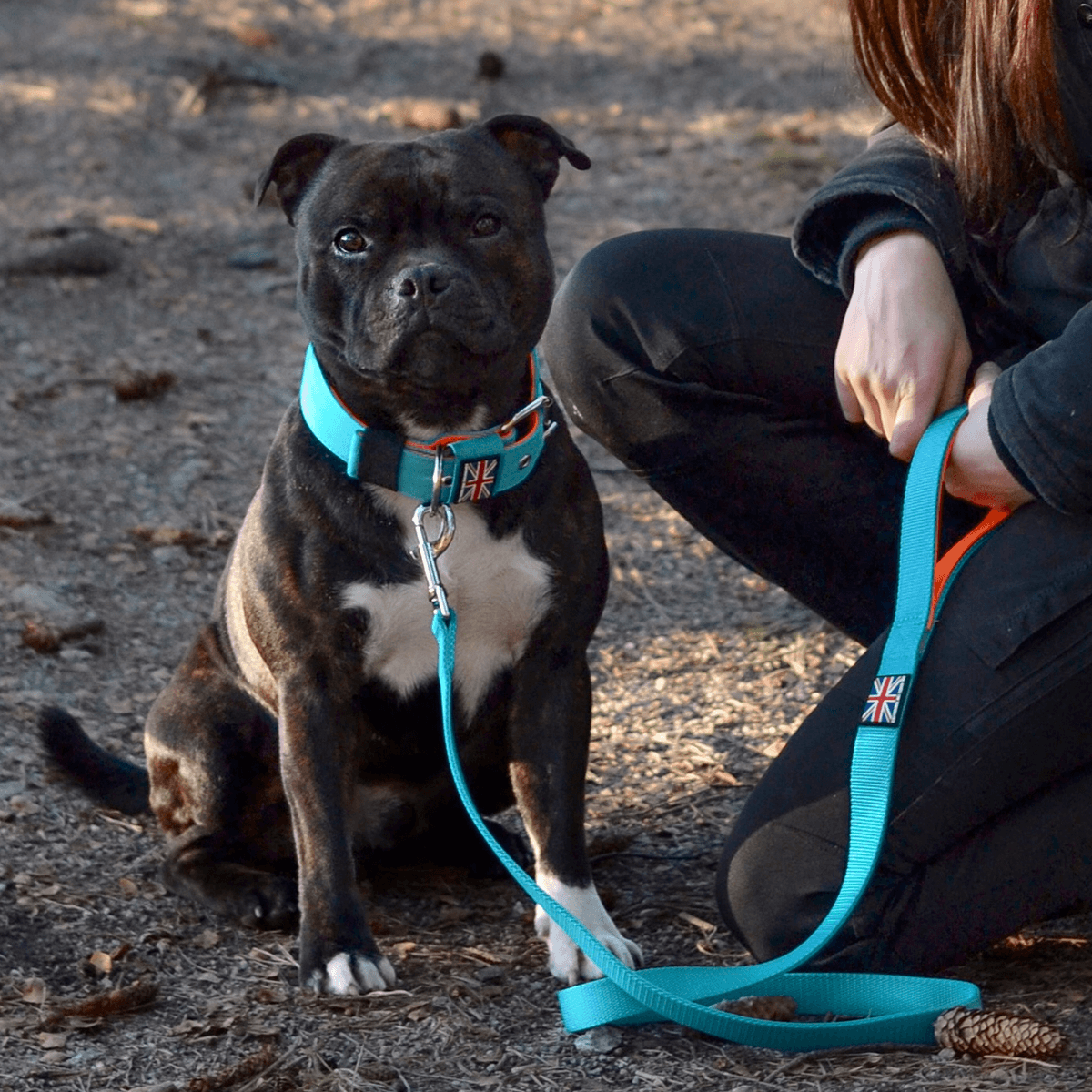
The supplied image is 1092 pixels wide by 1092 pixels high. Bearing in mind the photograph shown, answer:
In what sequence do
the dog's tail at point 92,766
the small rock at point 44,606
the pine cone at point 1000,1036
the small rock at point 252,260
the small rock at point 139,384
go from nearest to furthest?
the pine cone at point 1000,1036, the dog's tail at point 92,766, the small rock at point 44,606, the small rock at point 139,384, the small rock at point 252,260

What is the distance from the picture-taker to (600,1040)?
2.27m

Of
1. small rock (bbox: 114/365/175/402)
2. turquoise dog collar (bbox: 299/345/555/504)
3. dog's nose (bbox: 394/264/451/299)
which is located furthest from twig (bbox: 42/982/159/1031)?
small rock (bbox: 114/365/175/402)

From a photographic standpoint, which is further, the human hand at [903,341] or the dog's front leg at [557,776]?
the dog's front leg at [557,776]

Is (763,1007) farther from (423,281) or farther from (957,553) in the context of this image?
(423,281)

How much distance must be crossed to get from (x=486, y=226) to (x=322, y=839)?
1055 mm

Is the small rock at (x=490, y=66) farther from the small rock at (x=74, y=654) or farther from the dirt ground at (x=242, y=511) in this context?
the small rock at (x=74, y=654)

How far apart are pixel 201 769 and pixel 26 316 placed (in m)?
3.44

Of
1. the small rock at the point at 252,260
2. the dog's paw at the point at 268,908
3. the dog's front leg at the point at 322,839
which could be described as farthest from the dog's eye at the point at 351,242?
the small rock at the point at 252,260

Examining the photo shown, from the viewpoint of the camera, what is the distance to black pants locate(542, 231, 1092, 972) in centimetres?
231

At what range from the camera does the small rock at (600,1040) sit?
2.25 m

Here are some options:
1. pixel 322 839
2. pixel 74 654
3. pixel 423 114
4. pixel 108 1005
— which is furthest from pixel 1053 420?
pixel 423 114

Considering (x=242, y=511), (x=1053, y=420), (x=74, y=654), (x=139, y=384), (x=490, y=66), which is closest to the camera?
(x=1053, y=420)

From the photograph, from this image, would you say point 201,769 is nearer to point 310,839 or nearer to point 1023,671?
point 310,839

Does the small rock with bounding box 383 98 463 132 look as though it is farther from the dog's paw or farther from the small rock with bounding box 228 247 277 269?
Result: the dog's paw
